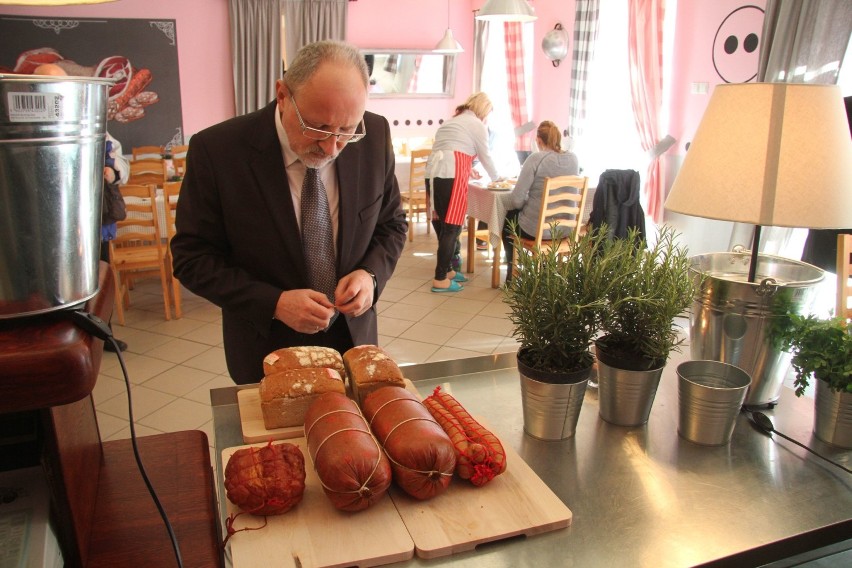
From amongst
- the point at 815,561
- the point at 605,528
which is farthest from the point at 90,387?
the point at 815,561

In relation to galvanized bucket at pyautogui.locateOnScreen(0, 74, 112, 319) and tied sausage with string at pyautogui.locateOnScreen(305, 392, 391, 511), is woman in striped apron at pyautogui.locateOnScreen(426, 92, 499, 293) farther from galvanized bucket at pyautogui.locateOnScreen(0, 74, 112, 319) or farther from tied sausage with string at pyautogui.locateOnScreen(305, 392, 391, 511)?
galvanized bucket at pyautogui.locateOnScreen(0, 74, 112, 319)

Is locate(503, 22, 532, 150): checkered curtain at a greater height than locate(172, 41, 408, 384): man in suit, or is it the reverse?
locate(503, 22, 532, 150): checkered curtain

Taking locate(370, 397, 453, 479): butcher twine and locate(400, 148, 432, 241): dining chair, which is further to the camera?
locate(400, 148, 432, 241): dining chair

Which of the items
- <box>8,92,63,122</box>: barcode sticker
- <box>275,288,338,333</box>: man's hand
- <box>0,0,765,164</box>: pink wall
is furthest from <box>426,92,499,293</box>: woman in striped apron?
<box>8,92,63,122</box>: barcode sticker

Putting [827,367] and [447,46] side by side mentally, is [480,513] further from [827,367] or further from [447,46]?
[447,46]

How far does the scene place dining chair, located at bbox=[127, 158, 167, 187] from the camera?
5.45 meters

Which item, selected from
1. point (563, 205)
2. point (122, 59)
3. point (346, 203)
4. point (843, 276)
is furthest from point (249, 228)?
point (122, 59)

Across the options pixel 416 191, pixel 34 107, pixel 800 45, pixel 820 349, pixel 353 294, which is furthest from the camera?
pixel 416 191

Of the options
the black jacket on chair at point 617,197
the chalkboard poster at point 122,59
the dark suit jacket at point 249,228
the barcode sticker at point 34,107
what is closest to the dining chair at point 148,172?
the chalkboard poster at point 122,59

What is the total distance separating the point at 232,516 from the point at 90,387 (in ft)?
1.05

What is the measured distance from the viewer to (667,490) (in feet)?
3.46

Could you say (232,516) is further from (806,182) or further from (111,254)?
(111,254)

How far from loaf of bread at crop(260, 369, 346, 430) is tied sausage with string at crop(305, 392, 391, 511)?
15 centimetres

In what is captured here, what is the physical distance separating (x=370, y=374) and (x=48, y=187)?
2.18ft
